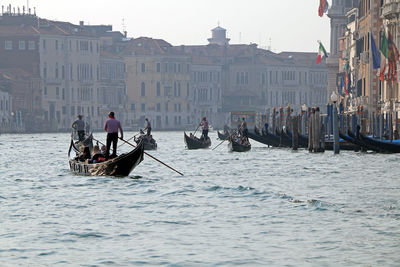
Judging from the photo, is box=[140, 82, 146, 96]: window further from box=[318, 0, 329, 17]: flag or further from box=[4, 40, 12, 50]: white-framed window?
box=[318, 0, 329, 17]: flag

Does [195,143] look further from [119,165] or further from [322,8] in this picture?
[119,165]

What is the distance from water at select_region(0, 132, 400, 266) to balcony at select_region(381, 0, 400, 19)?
16997 mm

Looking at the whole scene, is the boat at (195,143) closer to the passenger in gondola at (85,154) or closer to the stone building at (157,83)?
the passenger in gondola at (85,154)

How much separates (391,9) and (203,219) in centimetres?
2796

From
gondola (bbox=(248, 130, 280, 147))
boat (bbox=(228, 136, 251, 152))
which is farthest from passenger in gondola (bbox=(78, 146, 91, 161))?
gondola (bbox=(248, 130, 280, 147))

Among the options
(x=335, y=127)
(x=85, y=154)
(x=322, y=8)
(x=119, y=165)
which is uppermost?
(x=322, y=8)

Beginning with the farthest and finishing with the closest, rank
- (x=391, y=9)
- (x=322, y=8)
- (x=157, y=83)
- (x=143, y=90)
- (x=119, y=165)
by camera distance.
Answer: (x=157, y=83) < (x=143, y=90) < (x=322, y=8) < (x=391, y=9) < (x=119, y=165)

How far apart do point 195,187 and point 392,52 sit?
1815 cm

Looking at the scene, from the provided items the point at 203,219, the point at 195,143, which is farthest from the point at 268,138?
the point at 203,219

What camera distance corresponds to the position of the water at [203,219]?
42.2ft

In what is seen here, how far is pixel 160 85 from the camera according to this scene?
12288 cm

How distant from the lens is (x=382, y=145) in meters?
32.1

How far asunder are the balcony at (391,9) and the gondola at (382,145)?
10.7m

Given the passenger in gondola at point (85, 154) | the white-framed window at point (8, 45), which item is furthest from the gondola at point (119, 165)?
the white-framed window at point (8, 45)
